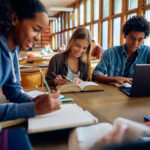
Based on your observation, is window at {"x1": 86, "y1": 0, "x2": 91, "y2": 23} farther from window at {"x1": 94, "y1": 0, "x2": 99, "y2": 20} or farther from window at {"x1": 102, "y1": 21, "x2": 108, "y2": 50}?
window at {"x1": 102, "y1": 21, "x2": 108, "y2": 50}

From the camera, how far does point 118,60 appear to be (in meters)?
2.08

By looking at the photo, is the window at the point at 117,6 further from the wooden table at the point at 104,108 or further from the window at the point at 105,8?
the wooden table at the point at 104,108

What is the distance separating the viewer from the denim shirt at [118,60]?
2.03 meters

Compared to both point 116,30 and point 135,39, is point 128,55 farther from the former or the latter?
point 116,30

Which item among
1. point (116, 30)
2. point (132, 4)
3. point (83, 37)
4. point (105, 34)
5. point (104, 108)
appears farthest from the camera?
point (105, 34)

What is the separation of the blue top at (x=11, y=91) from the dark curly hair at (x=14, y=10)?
88 millimetres

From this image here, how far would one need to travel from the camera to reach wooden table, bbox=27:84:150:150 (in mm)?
687

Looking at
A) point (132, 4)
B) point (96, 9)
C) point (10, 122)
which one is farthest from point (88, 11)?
point (10, 122)

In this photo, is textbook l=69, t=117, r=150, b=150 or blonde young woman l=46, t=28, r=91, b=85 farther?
blonde young woman l=46, t=28, r=91, b=85

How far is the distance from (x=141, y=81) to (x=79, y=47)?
933 millimetres

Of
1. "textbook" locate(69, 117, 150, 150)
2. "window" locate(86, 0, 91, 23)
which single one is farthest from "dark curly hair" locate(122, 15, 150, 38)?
"window" locate(86, 0, 91, 23)

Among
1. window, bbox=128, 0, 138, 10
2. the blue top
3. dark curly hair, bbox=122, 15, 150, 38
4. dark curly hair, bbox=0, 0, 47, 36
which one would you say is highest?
window, bbox=128, 0, 138, 10

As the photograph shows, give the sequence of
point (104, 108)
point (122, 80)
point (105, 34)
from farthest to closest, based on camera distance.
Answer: point (105, 34) → point (122, 80) → point (104, 108)

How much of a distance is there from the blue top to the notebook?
18 cm
